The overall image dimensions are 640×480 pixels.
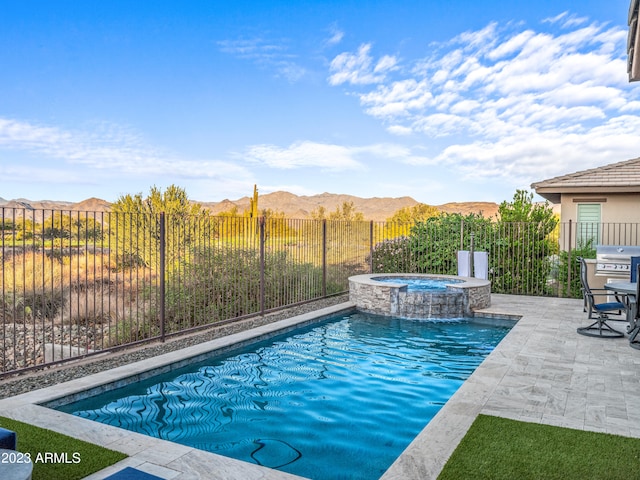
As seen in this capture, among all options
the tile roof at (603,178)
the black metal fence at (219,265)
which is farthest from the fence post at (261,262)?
the tile roof at (603,178)

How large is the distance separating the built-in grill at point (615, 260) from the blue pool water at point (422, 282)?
314 centimetres

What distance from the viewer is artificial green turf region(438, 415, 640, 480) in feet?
10.2

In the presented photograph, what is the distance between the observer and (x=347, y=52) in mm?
18516

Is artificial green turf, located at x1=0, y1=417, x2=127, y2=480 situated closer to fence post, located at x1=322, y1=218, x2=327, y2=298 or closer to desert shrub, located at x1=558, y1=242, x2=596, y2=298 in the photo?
fence post, located at x1=322, y1=218, x2=327, y2=298

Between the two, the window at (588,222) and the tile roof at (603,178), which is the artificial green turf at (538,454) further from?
the tile roof at (603,178)

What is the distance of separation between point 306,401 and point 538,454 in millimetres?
2365

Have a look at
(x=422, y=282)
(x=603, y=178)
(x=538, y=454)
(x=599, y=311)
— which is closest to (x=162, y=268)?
(x=538, y=454)

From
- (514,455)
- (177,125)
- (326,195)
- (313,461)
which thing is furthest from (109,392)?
(326,195)

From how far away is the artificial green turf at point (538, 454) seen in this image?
3.10 metres

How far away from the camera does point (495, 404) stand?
4.44 metres

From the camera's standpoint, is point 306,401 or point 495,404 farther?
point 306,401

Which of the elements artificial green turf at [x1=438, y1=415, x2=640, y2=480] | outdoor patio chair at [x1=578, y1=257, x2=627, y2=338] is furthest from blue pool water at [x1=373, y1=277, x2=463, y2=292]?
artificial green turf at [x1=438, y1=415, x2=640, y2=480]

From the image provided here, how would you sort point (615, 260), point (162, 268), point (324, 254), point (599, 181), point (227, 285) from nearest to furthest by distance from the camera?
point (162, 268)
point (227, 285)
point (615, 260)
point (324, 254)
point (599, 181)

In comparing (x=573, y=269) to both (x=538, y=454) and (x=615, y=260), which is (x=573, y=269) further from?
(x=538, y=454)
